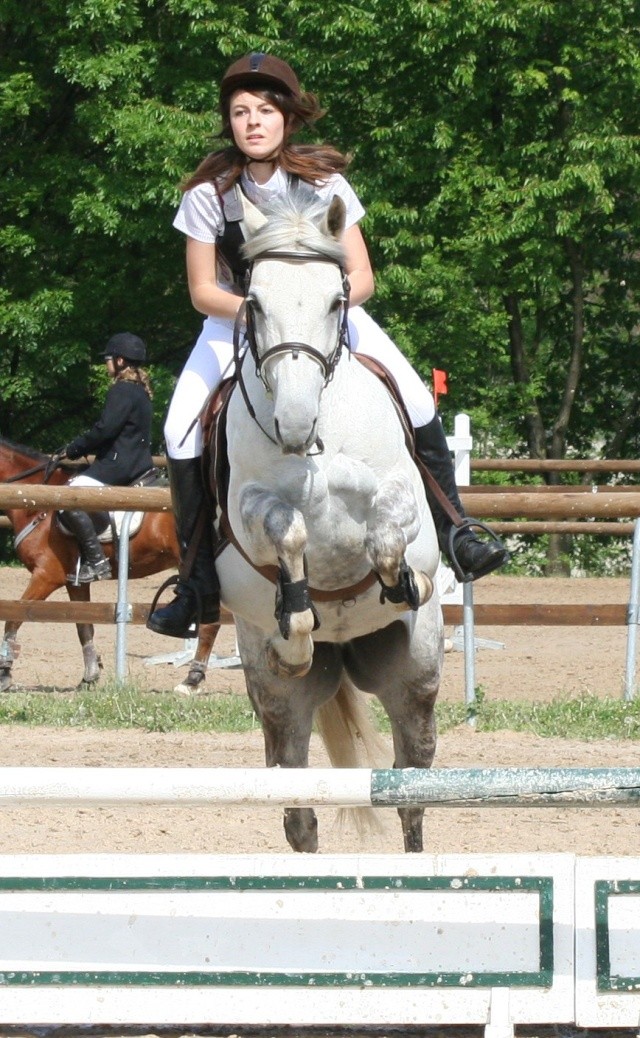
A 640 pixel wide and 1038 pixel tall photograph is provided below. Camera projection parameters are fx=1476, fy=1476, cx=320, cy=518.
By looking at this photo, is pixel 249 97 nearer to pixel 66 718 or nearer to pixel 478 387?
pixel 66 718

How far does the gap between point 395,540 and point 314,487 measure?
0.28 m

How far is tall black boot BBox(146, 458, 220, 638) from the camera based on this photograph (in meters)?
4.83

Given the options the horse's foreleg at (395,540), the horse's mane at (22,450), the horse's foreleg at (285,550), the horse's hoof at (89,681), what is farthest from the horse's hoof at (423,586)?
the horse's mane at (22,450)

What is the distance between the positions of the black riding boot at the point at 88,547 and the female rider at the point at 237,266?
5439 millimetres

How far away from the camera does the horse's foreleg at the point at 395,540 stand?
4238 millimetres

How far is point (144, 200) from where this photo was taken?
778 inches

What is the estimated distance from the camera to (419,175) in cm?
1984

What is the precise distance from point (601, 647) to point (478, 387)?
920 centimetres

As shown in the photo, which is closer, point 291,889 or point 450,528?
point 291,889

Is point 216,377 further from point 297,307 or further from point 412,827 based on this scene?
point 412,827

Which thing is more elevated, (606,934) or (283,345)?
(283,345)

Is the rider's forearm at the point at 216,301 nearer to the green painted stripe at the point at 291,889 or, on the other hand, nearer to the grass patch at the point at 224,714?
the green painted stripe at the point at 291,889

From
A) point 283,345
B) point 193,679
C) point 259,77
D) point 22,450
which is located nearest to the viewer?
point 283,345

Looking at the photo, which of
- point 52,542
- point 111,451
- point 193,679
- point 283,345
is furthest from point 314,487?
point 52,542
